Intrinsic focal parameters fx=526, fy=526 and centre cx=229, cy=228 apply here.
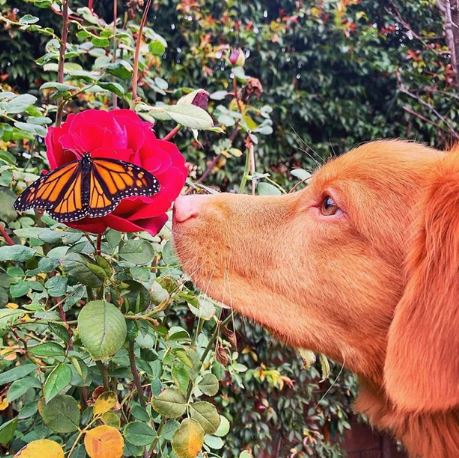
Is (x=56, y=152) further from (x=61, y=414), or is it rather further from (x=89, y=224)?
(x=61, y=414)

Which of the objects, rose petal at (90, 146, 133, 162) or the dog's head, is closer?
rose petal at (90, 146, 133, 162)

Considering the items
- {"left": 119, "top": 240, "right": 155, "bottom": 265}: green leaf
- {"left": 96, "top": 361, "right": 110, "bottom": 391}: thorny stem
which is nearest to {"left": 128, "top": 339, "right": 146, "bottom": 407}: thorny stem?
{"left": 96, "top": 361, "right": 110, "bottom": 391}: thorny stem

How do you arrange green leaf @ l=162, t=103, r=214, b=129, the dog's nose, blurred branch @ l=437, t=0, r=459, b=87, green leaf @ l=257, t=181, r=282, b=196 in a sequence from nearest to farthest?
green leaf @ l=162, t=103, r=214, b=129, the dog's nose, green leaf @ l=257, t=181, r=282, b=196, blurred branch @ l=437, t=0, r=459, b=87

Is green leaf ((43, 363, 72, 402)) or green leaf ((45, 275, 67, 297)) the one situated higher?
green leaf ((45, 275, 67, 297))

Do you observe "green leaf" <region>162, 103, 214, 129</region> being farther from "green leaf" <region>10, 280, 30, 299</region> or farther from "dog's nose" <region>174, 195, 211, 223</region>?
"green leaf" <region>10, 280, 30, 299</region>

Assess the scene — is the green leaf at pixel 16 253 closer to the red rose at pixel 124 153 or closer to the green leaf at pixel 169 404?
the red rose at pixel 124 153

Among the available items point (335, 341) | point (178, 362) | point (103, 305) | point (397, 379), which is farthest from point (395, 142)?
point (103, 305)

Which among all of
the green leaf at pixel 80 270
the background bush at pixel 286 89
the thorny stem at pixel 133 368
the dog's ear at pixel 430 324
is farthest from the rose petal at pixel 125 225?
the background bush at pixel 286 89
